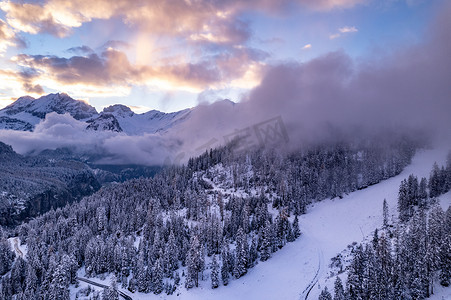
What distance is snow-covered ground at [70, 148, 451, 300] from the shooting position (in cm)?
10062

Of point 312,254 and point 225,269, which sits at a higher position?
point 312,254

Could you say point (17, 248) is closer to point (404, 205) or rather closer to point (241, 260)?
point (241, 260)

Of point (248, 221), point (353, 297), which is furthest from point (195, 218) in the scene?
point (353, 297)

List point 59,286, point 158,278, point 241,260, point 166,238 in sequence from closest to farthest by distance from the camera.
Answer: point 59,286 → point 158,278 → point 241,260 → point 166,238

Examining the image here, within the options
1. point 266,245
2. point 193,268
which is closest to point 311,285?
point 266,245

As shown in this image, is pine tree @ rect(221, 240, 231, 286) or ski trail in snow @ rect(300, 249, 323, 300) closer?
ski trail in snow @ rect(300, 249, 323, 300)

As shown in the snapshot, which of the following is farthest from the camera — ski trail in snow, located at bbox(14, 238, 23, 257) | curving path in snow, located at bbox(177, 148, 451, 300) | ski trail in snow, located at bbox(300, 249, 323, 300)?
ski trail in snow, located at bbox(14, 238, 23, 257)

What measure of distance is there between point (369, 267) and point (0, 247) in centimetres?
17137

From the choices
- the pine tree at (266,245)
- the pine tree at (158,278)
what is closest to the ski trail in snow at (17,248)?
the pine tree at (158,278)

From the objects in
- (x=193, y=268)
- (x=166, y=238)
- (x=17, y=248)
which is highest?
(x=166, y=238)

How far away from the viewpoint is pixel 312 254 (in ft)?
391

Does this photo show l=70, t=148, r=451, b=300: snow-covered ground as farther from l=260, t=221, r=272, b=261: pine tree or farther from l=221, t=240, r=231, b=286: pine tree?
l=260, t=221, r=272, b=261: pine tree

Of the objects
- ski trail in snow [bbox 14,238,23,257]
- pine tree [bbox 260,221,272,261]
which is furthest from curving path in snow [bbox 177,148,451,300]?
ski trail in snow [bbox 14,238,23,257]

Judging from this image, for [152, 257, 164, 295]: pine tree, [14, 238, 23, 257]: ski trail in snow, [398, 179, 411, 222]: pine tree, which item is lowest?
[14, 238, 23, 257]: ski trail in snow
